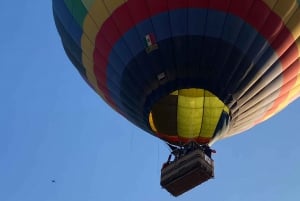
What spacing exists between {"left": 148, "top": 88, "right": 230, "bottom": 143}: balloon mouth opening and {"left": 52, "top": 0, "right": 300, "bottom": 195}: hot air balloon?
0.07ft

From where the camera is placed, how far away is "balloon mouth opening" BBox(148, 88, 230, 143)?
59.0 ft

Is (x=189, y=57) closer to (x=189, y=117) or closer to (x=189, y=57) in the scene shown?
(x=189, y=57)

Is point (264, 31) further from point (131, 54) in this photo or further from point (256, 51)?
point (131, 54)

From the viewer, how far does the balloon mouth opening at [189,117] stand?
1798 cm

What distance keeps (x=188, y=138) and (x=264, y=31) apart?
3.15m

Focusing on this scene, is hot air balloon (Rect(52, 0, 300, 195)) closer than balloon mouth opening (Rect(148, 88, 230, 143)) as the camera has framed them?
Yes

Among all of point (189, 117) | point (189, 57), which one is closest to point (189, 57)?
point (189, 57)

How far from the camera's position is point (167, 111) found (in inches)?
711

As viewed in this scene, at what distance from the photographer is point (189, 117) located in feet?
60.1

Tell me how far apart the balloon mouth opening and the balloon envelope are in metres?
0.02

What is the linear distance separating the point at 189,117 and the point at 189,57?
82.6 inches

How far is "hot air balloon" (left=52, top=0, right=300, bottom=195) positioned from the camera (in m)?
16.4

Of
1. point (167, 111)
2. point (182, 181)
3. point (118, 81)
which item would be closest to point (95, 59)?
point (118, 81)

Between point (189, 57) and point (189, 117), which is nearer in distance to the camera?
point (189, 57)
